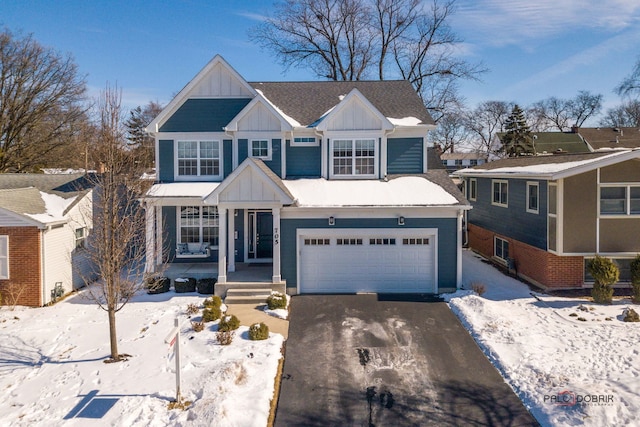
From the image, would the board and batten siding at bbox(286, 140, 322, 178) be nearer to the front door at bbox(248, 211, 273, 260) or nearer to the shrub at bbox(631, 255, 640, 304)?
the front door at bbox(248, 211, 273, 260)

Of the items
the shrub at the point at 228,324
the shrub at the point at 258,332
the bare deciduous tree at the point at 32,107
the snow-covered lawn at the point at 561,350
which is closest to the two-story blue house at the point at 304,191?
the snow-covered lawn at the point at 561,350

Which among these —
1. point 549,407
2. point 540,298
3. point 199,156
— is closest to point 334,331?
point 549,407

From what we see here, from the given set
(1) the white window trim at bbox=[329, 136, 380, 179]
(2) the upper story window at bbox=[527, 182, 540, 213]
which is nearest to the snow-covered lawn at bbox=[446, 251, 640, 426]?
(2) the upper story window at bbox=[527, 182, 540, 213]

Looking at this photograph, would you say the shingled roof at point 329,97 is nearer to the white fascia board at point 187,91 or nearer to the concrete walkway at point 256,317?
the white fascia board at point 187,91

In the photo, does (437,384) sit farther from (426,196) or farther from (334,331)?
(426,196)

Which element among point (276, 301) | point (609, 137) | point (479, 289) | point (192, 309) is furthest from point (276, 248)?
point (609, 137)

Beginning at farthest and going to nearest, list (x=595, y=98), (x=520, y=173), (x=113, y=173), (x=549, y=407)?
(x=595, y=98)
(x=520, y=173)
(x=113, y=173)
(x=549, y=407)
